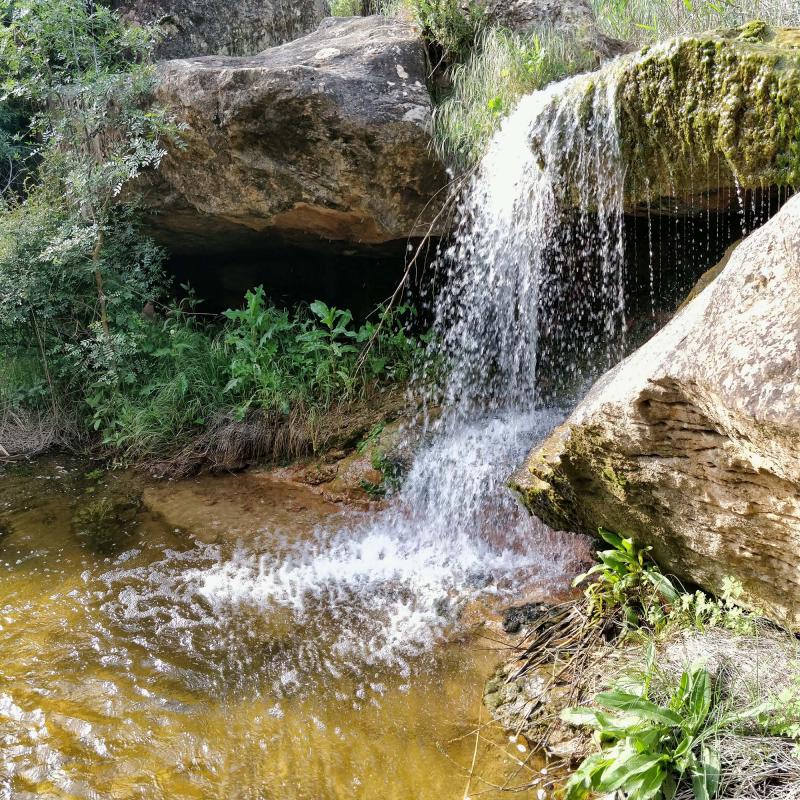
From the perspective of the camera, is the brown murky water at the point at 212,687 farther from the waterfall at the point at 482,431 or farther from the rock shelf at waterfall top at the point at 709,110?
the rock shelf at waterfall top at the point at 709,110

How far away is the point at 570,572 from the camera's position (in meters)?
3.37

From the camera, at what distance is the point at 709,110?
2990mm

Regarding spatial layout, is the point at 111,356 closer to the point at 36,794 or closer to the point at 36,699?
the point at 36,699

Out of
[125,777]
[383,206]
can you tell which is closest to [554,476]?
[125,777]

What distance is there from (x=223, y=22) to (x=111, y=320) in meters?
3.07

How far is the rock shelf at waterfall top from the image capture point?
2799mm

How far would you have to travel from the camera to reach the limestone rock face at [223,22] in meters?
6.34

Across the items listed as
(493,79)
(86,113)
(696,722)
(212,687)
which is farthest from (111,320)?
(696,722)

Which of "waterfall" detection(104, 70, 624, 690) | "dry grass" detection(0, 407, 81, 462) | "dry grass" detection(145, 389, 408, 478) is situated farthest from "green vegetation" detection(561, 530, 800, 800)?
"dry grass" detection(0, 407, 81, 462)

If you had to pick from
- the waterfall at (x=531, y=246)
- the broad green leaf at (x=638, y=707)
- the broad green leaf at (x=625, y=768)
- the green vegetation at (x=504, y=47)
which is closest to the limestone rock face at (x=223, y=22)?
the green vegetation at (x=504, y=47)

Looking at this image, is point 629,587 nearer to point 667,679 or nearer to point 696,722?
point 667,679

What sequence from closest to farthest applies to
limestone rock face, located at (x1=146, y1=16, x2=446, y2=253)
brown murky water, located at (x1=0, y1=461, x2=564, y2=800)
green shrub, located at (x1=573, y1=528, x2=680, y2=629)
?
1. brown murky water, located at (x1=0, y1=461, x2=564, y2=800)
2. green shrub, located at (x1=573, y1=528, x2=680, y2=629)
3. limestone rock face, located at (x1=146, y1=16, x2=446, y2=253)

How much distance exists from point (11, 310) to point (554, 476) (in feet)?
14.8

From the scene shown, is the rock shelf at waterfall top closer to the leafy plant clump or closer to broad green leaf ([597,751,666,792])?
the leafy plant clump
